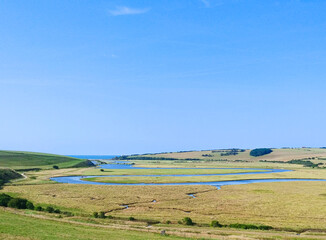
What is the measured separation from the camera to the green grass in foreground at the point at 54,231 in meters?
32.0

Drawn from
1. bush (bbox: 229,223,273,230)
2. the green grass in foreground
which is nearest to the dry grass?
bush (bbox: 229,223,273,230)

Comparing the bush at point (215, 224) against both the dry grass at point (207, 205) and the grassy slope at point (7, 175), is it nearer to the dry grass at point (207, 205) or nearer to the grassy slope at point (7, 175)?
the dry grass at point (207, 205)

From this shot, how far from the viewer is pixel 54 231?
35031mm

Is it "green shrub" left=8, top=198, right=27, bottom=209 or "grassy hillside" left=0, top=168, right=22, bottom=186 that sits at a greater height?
"green shrub" left=8, top=198, right=27, bottom=209

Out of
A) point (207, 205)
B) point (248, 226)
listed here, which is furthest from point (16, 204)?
point (248, 226)

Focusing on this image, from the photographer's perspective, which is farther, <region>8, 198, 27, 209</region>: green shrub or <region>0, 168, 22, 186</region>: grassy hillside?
<region>0, 168, 22, 186</region>: grassy hillside

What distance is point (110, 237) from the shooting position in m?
33.6

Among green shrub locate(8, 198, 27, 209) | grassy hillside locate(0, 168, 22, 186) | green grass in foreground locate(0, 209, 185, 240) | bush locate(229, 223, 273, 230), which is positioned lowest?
grassy hillside locate(0, 168, 22, 186)

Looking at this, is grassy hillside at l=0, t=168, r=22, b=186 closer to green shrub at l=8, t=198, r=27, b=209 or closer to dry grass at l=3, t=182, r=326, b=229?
dry grass at l=3, t=182, r=326, b=229

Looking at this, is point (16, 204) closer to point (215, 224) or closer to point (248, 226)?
point (215, 224)

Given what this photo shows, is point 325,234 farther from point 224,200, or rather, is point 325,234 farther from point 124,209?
point 124,209

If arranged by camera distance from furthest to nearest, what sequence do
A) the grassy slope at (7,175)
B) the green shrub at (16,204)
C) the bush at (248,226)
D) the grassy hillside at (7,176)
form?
1. the grassy slope at (7,175)
2. the grassy hillside at (7,176)
3. the green shrub at (16,204)
4. the bush at (248,226)

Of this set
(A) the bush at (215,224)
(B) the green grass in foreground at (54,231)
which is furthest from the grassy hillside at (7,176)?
(A) the bush at (215,224)

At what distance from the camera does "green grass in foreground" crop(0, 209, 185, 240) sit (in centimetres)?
3200
